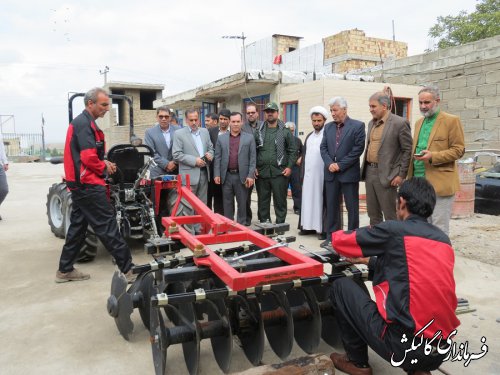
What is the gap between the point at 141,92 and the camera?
26047mm

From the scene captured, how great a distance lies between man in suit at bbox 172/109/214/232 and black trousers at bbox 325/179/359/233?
1561 millimetres

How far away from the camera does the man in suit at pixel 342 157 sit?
4965 mm

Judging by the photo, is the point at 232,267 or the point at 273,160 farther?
the point at 273,160

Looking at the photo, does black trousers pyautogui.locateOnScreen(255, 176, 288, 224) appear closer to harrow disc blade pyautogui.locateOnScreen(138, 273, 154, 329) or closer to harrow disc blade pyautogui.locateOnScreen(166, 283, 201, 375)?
harrow disc blade pyautogui.locateOnScreen(138, 273, 154, 329)

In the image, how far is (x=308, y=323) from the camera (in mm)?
2771

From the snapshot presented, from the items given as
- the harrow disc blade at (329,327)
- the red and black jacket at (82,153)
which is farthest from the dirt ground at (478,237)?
the red and black jacket at (82,153)

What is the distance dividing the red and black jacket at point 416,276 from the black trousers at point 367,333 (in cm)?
7

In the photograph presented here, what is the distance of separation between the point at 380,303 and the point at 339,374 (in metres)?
0.59

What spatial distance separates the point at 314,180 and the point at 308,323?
3.03m

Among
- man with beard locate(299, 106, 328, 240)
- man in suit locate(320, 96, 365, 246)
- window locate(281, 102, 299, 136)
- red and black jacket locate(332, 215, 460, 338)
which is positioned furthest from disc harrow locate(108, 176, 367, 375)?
window locate(281, 102, 299, 136)

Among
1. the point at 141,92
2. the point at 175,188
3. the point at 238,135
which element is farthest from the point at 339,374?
the point at 141,92

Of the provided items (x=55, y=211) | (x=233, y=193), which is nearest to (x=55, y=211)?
(x=55, y=211)

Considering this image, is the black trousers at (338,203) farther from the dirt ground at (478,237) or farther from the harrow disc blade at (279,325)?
the harrow disc blade at (279,325)

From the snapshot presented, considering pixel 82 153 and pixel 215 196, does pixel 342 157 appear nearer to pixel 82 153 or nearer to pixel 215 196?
pixel 215 196
